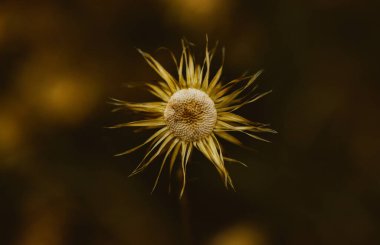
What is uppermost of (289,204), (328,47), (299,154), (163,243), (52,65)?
(328,47)

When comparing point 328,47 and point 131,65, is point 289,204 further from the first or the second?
point 131,65

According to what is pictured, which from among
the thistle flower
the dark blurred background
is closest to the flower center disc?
the thistle flower

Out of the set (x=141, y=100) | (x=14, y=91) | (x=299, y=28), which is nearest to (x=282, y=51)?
→ (x=299, y=28)

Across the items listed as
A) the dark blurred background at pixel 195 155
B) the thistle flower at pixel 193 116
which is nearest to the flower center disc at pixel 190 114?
the thistle flower at pixel 193 116

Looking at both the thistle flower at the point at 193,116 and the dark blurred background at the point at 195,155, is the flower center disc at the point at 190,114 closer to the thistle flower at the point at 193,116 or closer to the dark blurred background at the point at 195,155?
the thistle flower at the point at 193,116

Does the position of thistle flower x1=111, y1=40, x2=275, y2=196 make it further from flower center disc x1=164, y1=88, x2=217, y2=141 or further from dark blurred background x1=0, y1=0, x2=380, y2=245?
dark blurred background x1=0, y1=0, x2=380, y2=245
